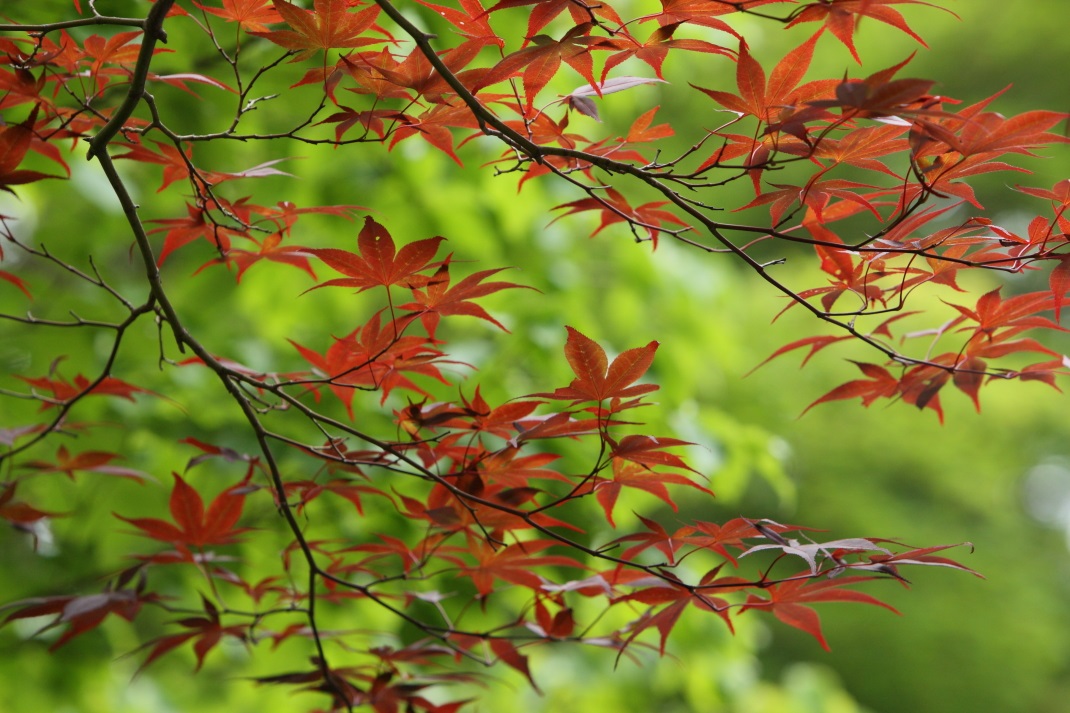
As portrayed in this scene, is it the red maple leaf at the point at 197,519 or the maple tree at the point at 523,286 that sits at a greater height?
the maple tree at the point at 523,286

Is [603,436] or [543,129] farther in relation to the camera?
[543,129]

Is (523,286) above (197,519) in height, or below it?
above

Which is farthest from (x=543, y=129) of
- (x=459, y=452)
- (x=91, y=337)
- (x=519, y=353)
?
(x=91, y=337)

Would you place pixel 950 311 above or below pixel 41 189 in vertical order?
below

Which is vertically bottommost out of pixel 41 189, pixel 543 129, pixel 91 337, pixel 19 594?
pixel 19 594

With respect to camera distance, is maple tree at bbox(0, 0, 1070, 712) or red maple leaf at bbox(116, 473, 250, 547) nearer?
maple tree at bbox(0, 0, 1070, 712)

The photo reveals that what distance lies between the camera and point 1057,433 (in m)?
5.16

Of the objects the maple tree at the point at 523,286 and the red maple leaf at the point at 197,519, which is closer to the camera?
the maple tree at the point at 523,286

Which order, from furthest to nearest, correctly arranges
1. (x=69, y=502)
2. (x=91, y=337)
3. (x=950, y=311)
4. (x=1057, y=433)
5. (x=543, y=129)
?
(x=1057, y=433)
(x=950, y=311)
(x=69, y=502)
(x=91, y=337)
(x=543, y=129)

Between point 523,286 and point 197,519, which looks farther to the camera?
point 197,519

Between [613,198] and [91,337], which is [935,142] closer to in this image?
[613,198]

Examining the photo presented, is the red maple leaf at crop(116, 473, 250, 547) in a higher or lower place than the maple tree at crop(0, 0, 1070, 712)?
lower

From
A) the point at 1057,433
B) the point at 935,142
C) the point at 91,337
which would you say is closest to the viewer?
the point at 935,142

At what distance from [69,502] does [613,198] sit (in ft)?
4.14
